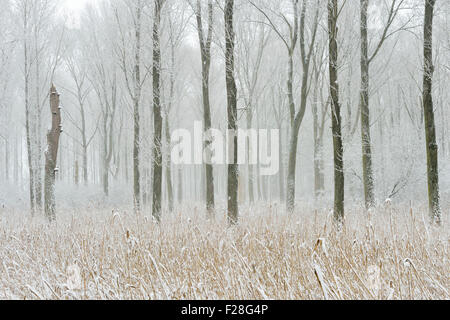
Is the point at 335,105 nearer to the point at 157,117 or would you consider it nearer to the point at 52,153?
the point at 157,117

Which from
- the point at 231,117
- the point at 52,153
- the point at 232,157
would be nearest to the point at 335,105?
the point at 231,117

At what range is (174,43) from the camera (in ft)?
41.0

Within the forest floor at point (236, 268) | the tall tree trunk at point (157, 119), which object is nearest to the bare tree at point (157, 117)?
the tall tree trunk at point (157, 119)

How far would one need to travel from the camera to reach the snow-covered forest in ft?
11.3

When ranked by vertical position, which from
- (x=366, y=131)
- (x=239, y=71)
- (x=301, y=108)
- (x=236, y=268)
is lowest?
(x=236, y=268)

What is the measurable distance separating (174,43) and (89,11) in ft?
26.6

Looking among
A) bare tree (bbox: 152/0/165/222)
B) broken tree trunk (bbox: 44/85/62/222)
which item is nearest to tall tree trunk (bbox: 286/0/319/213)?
bare tree (bbox: 152/0/165/222)

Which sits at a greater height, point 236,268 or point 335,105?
point 335,105

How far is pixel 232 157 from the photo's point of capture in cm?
723

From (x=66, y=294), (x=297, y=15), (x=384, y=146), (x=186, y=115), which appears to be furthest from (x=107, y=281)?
(x=186, y=115)

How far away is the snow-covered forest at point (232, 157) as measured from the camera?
11.3 feet

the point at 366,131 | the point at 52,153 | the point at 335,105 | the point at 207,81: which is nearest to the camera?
the point at 335,105

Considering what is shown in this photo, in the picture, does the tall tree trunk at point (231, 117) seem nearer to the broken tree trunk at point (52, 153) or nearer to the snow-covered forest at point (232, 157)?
the snow-covered forest at point (232, 157)

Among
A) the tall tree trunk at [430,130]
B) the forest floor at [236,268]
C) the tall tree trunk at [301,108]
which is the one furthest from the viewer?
the tall tree trunk at [301,108]
